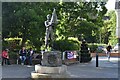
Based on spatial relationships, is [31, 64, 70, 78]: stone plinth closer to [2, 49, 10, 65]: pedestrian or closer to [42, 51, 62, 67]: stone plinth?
[42, 51, 62, 67]: stone plinth

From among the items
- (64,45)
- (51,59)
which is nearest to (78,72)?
(51,59)

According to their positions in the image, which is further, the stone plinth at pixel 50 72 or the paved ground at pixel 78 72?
the paved ground at pixel 78 72

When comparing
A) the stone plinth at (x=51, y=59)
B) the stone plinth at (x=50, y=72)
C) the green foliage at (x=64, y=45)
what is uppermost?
the green foliage at (x=64, y=45)

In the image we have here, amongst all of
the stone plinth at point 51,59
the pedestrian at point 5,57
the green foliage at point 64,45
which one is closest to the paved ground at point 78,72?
the stone plinth at point 51,59

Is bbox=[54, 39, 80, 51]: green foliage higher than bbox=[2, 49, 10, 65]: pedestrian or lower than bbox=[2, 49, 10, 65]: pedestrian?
higher

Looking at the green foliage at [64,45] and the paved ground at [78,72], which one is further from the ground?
the green foliage at [64,45]

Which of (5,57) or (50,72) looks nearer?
(50,72)

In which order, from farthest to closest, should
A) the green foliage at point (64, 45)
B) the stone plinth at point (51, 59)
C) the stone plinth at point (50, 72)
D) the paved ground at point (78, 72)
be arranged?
the green foliage at point (64, 45)
the paved ground at point (78, 72)
the stone plinth at point (51, 59)
the stone plinth at point (50, 72)

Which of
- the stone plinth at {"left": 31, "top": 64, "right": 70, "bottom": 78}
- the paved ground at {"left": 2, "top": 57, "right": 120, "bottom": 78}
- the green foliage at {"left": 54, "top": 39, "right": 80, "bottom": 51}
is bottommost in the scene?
the paved ground at {"left": 2, "top": 57, "right": 120, "bottom": 78}

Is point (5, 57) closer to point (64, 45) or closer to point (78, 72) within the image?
point (64, 45)

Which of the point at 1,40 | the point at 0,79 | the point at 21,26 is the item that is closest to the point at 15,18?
the point at 21,26

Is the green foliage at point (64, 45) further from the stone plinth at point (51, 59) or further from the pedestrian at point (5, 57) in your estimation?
the stone plinth at point (51, 59)

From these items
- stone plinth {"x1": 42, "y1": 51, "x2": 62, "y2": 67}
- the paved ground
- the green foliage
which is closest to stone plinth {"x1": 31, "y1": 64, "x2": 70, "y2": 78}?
stone plinth {"x1": 42, "y1": 51, "x2": 62, "y2": 67}

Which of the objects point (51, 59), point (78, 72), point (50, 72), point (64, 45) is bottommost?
point (78, 72)
